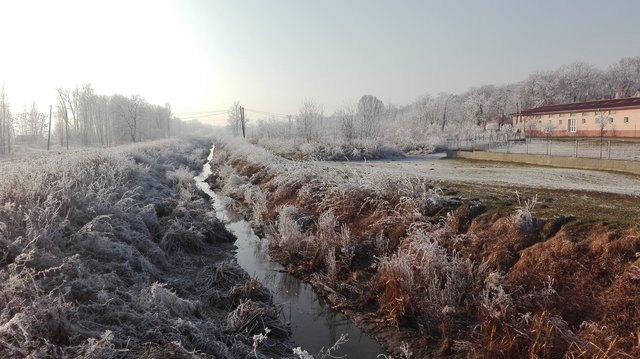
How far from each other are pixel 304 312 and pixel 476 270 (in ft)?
11.3

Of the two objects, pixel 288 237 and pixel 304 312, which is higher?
pixel 288 237

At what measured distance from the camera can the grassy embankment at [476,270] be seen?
5828 mm

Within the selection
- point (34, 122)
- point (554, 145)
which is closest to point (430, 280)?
point (554, 145)

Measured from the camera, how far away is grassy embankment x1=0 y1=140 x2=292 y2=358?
4789 millimetres

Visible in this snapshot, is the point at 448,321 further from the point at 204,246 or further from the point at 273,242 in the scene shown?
the point at 204,246

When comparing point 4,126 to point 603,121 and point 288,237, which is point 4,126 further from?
point 603,121

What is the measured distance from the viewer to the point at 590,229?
25.5ft

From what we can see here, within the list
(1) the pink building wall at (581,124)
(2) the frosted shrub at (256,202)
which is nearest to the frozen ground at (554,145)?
(1) the pink building wall at (581,124)

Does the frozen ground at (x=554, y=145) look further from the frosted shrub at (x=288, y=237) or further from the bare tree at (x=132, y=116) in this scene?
the bare tree at (x=132, y=116)

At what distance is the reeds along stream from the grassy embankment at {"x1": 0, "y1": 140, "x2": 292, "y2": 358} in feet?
1.76

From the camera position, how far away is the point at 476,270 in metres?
7.51

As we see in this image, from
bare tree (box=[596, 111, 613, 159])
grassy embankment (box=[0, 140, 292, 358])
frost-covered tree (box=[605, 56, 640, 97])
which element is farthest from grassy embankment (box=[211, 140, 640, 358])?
frost-covered tree (box=[605, 56, 640, 97])

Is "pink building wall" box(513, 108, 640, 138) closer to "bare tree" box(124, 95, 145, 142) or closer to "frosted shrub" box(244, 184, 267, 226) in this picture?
"frosted shrub" box(244, 184, 267, 226)

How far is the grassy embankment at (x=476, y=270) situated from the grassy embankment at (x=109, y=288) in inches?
82.4
